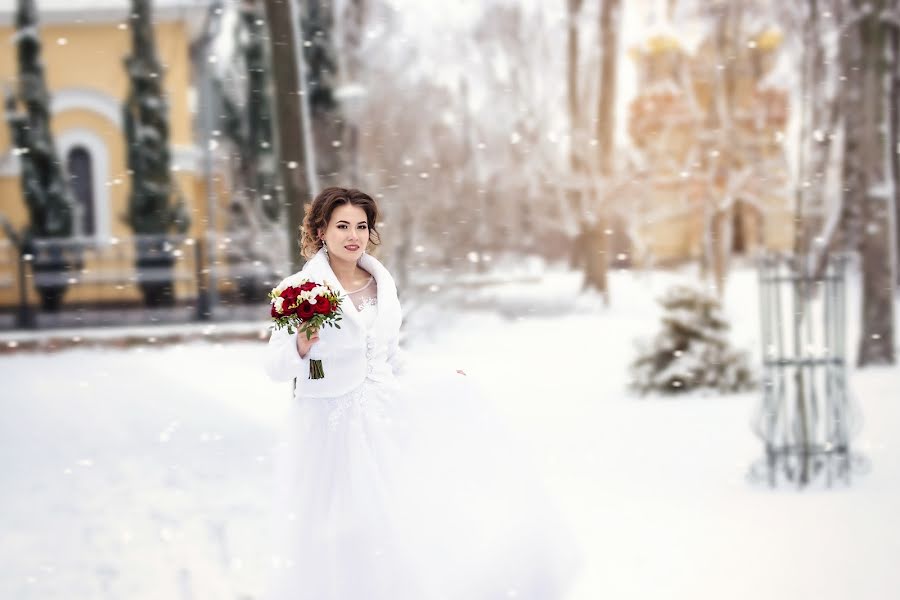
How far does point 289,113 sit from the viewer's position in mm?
6465

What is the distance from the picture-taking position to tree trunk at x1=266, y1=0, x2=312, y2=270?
6367 millimetres

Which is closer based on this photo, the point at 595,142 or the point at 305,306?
the point at 305,306

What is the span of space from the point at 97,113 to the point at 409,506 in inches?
625

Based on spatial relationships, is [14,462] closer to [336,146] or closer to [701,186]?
[336,146]

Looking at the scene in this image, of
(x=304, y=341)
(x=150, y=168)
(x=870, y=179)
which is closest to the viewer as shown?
(x=304, y=341)

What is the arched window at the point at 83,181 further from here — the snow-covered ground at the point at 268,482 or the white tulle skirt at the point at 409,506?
the white tulle skirt at the point at 409,506

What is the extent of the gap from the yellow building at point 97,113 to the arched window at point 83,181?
0.02 meters

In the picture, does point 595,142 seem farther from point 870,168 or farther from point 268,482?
point 268,482

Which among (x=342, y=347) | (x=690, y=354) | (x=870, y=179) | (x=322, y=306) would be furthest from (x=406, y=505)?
(x=870, y=179)

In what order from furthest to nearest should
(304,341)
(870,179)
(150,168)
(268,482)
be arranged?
(150,168) < (870,179) < (268,482) < (304,341)

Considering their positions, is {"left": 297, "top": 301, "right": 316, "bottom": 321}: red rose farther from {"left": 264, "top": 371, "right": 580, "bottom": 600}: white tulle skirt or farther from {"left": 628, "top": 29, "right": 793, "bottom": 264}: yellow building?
{"left": 628, "top": 29, "right": 793, "bottom": 264}: yellow building

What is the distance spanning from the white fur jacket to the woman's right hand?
1cm

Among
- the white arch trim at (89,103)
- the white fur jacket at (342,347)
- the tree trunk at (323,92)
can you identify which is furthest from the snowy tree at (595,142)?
the white fur jacket at (342,347)

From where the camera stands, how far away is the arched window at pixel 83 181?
17.2m
